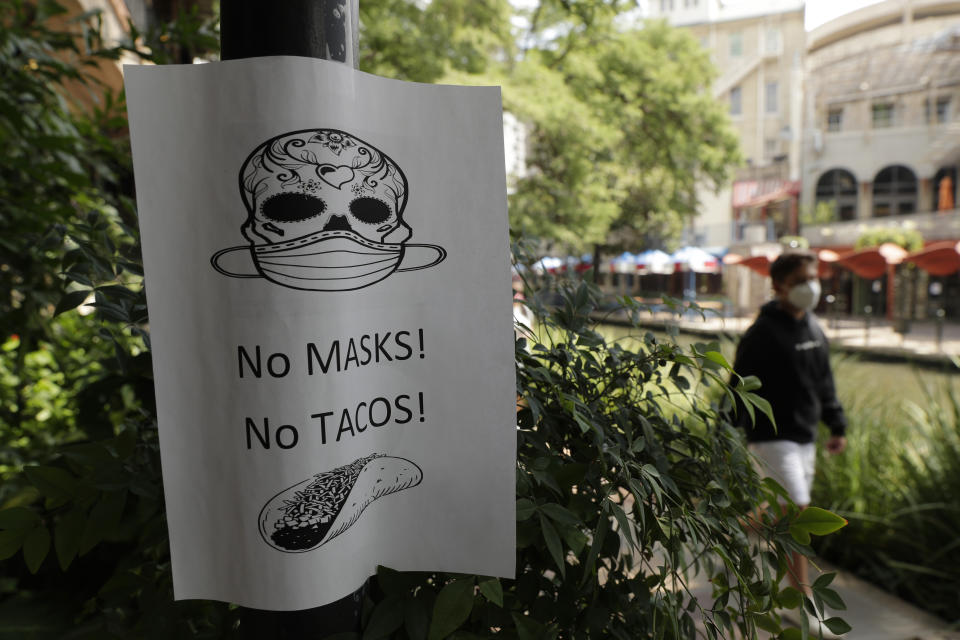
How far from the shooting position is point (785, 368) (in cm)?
341

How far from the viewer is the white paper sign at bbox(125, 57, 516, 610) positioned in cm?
79

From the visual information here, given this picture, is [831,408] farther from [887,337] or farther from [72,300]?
[887,337]

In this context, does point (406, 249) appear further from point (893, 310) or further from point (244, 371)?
point (893, 310)

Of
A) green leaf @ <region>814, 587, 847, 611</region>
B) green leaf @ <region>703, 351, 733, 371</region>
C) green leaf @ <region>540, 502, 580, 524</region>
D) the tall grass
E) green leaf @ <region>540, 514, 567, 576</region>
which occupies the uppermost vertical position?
green leaf @ <region>703, 351, 733, 371</region>

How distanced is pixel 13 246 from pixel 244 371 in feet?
4.88

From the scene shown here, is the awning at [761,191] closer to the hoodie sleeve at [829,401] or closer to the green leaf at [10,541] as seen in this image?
the hoodie sleeve at [829,401]

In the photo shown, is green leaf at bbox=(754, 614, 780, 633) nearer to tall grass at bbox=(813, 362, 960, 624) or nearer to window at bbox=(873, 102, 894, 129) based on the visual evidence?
tall grass at bbox=(813, 362, 960, 624)

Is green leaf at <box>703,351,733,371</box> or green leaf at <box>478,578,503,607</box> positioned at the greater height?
green leaf at <box>703,351,733,371</box>

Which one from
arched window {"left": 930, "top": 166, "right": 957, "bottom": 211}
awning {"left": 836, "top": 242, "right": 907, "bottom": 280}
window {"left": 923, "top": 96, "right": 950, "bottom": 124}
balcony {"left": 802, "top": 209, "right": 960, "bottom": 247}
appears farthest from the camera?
window {"left": 923, "top": 96, "right": 950, "bottom": 124}

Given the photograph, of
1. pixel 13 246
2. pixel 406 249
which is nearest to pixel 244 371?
pixel 406 249

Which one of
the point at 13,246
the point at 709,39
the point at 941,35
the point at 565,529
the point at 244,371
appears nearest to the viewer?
the point at 244,371

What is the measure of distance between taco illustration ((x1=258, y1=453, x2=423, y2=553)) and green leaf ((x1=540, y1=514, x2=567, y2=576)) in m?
0.22

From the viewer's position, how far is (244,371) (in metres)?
0.80

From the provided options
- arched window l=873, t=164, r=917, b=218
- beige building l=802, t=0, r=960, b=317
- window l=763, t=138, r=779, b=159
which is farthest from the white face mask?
window l=763, t=138, r=779, b=159
